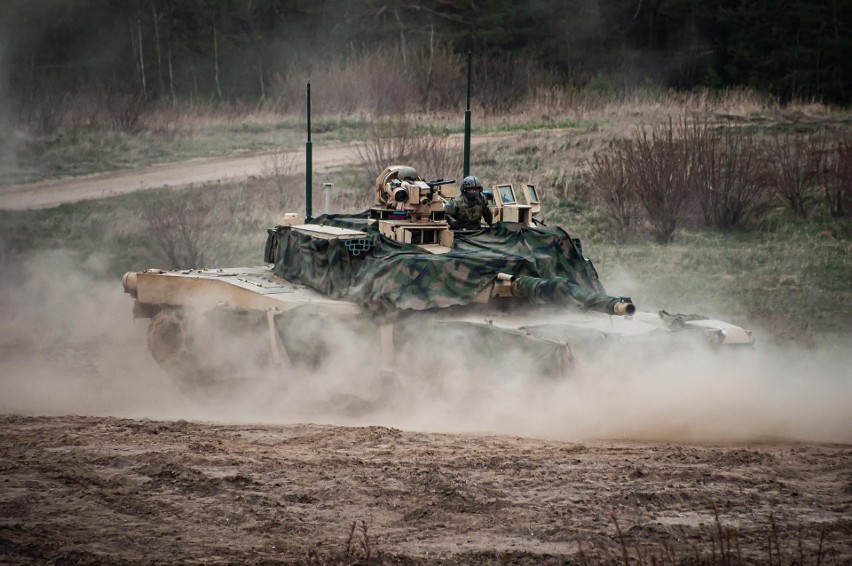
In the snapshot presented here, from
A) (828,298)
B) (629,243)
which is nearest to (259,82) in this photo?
(629,243)

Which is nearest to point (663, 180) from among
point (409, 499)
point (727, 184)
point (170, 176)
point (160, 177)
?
point (727, 184)

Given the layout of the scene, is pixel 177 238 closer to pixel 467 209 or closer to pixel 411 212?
pixel 411 212

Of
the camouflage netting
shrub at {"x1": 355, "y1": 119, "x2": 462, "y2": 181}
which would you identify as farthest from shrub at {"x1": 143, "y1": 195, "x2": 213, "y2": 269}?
the camouflage netting

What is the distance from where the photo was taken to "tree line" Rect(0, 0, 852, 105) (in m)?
31.5

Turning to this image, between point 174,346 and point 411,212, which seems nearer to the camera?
point 411,212

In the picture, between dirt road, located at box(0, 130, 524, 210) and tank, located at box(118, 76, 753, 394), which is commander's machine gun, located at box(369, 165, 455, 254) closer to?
tank, located at box(118, 76, 753, 394)

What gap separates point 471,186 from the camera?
11.6 metres

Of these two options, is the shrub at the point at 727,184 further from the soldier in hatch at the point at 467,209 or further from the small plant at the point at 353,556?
the small plant at the point at 353,556

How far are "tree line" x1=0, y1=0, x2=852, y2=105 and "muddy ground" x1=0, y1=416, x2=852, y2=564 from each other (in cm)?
2266

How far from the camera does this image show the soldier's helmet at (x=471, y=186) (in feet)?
38.1

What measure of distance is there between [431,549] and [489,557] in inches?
14.2

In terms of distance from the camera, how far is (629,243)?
61.0 feet

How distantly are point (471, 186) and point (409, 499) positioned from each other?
4.56m

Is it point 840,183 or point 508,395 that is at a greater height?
point 840,183
